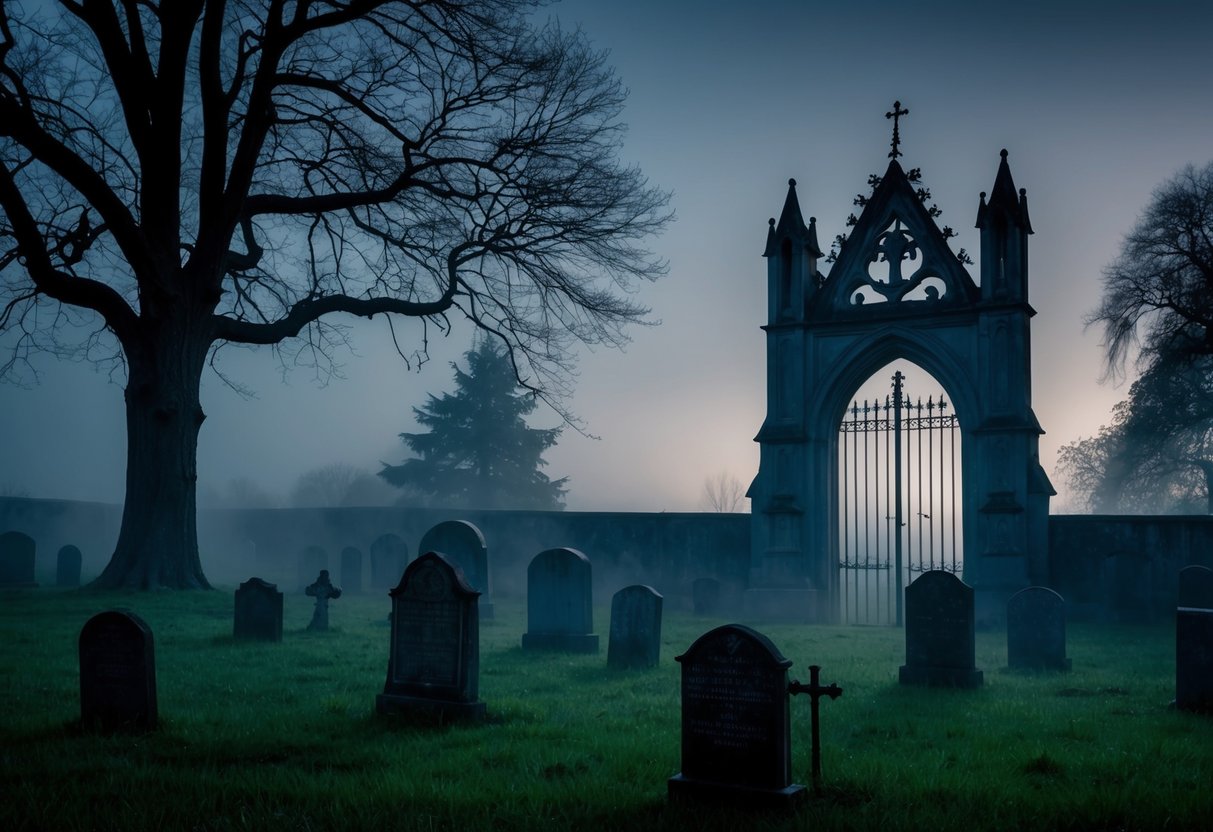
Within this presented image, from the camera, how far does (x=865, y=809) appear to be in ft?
17.5

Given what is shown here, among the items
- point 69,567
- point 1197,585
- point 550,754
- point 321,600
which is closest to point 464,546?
point 321,600

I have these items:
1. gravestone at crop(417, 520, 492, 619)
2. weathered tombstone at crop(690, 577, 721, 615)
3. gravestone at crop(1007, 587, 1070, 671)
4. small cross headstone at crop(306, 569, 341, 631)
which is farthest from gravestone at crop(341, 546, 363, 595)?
gravestone at crop(1007, 587, 1070, 671)

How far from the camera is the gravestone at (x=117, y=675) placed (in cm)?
743

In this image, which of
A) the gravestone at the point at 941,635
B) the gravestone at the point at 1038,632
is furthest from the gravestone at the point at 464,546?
the gravestone at the point at 1038,632

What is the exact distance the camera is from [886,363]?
19375 mm

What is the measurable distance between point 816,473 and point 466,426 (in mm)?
26523

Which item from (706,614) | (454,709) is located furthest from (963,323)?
(454,709)

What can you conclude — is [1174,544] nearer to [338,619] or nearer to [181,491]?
[338,619]

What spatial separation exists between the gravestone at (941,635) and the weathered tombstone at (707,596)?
989 centimetres

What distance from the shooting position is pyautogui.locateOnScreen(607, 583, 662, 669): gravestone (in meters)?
11.6

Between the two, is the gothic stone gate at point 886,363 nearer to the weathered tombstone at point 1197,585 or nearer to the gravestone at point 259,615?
the weathered tombstone at point 1197,585

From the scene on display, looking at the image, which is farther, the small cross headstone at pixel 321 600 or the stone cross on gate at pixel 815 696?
the small cross headstone at pixel 321 600

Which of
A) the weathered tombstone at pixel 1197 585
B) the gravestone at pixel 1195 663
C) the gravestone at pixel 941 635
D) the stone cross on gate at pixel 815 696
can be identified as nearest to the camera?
the stone cross on gate at pixel 815 696

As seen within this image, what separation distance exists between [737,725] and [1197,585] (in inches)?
495
